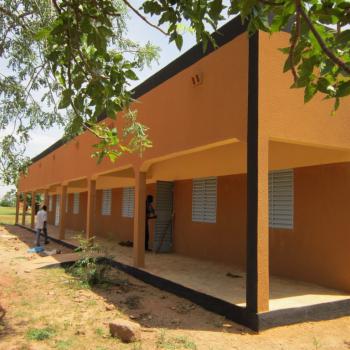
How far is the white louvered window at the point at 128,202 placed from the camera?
15.8 metres

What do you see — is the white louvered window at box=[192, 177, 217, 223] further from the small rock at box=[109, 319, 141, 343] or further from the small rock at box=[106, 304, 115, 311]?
the small rock at box=[109, 319, 141, 343]

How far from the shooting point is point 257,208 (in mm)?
5699

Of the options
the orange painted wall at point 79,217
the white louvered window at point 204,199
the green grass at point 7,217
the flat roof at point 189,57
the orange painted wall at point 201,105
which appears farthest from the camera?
the green grass at point 7,217

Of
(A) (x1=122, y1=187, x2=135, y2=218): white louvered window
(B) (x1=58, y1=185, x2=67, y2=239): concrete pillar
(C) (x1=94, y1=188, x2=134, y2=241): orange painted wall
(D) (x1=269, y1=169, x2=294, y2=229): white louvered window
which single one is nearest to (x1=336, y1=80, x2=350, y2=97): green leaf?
(D) (x1=269, y1=169, x2=294, y2=229): white louvered window

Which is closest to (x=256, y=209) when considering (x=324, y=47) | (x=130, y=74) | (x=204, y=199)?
(x=130, y=74)

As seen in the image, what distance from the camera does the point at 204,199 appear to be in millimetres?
11359

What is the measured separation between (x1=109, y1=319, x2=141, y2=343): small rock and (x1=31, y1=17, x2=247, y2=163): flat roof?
3744 millimetres

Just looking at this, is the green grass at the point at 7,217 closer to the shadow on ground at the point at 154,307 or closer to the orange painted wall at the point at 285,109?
the shadow on ground at the point at 154,307

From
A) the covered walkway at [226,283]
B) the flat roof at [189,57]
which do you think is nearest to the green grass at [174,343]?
the covered walkway at [226,283]

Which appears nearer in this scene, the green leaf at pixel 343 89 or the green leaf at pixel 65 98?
the green leaf at pixel 343 89

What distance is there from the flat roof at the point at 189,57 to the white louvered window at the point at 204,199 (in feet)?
9.82

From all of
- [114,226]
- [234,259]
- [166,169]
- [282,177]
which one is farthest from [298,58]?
[114,226]

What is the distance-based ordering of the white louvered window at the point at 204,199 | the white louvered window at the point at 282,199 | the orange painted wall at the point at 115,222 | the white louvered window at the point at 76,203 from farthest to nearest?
the white louvered window at the point at 76,203, the orange painted wall at the point at 115,222, the white louvered window at the point at 204,199, the white louvered window at the point at 282,199

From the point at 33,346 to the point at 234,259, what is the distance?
225 inches
